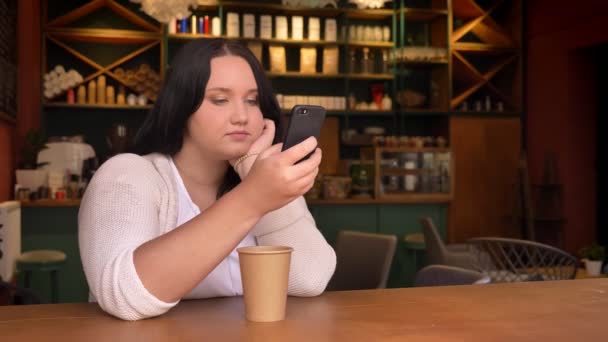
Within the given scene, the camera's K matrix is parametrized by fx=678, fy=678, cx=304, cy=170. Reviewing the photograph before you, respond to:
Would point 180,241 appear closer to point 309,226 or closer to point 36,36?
point 309,226

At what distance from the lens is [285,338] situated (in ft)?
2.87

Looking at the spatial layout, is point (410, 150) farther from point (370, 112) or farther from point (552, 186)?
point (552, 186)

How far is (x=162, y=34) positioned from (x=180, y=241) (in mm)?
5406

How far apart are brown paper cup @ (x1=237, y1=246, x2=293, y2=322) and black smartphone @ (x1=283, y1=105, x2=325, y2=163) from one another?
0.49 feet

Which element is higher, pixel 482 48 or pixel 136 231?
pixel 482 48

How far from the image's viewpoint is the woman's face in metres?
1.27

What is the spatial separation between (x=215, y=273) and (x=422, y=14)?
5.76m

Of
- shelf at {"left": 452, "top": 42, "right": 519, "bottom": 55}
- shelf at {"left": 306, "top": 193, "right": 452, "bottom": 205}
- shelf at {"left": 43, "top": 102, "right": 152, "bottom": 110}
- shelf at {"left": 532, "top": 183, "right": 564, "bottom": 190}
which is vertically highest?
shelf at {"left": 452, "top": 42, "right": 519, "bottom": 55}

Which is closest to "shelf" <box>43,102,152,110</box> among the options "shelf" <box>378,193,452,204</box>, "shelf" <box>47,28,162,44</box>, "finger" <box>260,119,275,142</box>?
"shelf" <box>47,28,162,44</box>

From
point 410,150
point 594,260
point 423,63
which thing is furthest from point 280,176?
point 423,63

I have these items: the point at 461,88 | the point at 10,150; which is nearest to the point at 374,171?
the point at 461,88

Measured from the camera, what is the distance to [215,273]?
140 centimetres

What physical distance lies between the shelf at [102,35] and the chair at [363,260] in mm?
3656

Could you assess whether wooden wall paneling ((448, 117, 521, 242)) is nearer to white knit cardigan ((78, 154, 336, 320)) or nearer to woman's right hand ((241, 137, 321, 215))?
white knit cardigan ((78, 154, 336, 320))
